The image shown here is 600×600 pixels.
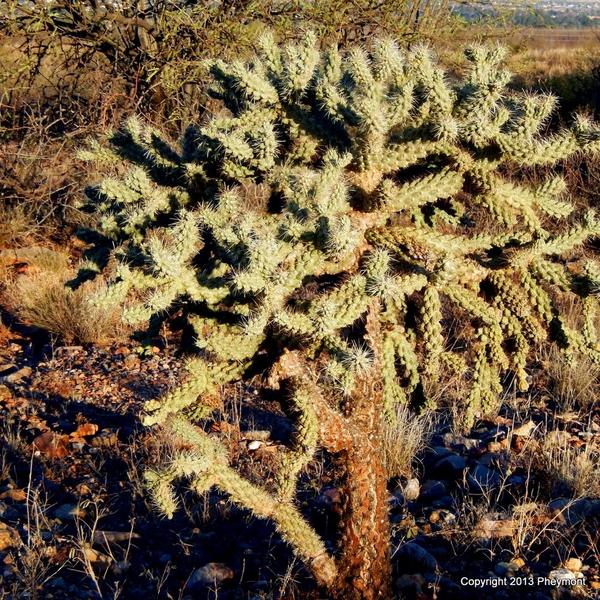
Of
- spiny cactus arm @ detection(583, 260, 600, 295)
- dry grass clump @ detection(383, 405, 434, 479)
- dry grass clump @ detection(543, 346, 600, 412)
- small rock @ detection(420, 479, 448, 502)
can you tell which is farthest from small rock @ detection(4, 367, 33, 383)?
spiny cactus arm @ detection(583, 260, 600, 295)

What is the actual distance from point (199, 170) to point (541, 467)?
2185 mm

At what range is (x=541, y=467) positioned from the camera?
12.9ft

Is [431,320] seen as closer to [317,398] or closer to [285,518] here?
[317,398]

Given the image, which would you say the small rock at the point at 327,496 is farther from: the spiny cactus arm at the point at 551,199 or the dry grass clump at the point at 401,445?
the spiny cactus arm at the point at 551,199

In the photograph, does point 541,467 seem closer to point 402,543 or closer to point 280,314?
point 402,543

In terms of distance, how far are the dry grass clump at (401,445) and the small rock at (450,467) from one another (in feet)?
0.39

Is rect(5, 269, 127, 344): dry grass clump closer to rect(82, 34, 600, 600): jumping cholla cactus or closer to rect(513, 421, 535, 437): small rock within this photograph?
rect(513, 421, 535, 437): small rock

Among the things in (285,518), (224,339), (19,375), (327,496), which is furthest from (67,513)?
(19,375)

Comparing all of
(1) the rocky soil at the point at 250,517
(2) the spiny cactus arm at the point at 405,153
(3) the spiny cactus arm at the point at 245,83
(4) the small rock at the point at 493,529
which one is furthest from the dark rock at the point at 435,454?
(3) the spiny cactus arm at the point at 245,83

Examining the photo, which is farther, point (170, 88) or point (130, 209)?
point (170, 88)

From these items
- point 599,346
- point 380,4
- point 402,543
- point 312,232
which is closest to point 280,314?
point 312,232

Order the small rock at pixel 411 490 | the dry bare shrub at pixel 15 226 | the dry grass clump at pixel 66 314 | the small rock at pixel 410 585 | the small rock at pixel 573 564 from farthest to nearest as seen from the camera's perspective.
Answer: the dry bare shrub at pixel 15 226, the dry grass clump at pixel 66 314, the small rock at pixel 411 490, the small rock at pixel 573 564, the small rock at pixel 410 585

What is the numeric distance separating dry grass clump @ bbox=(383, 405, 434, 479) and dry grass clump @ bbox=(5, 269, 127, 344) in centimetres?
261

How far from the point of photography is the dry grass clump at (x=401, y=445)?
3.96 metres
